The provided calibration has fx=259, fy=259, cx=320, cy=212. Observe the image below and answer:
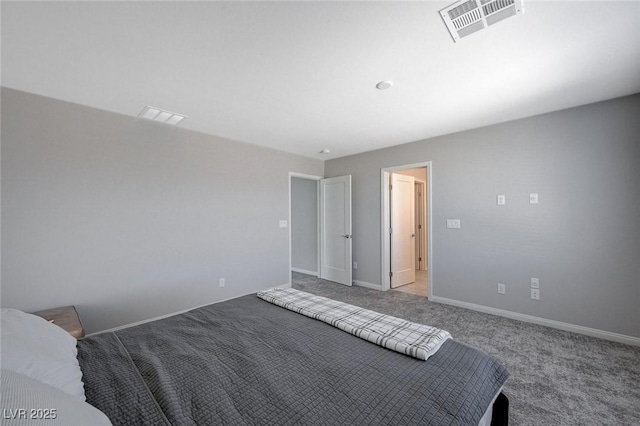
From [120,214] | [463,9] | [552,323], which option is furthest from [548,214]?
[120,214]

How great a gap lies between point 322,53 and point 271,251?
3181 millimetres

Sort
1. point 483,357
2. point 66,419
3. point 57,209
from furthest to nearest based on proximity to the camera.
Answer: point 57,209 < point 483,357 < point 66,419

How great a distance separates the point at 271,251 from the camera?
4352 millimetres

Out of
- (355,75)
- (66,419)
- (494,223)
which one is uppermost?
(355,75)

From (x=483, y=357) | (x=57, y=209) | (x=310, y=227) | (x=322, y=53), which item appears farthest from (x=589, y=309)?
(x=57, y=209)

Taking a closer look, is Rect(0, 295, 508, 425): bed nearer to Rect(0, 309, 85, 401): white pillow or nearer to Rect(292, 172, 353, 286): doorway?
Rect(0, 309, 85, 401): white pillow

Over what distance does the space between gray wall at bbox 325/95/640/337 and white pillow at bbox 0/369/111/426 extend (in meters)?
3.92

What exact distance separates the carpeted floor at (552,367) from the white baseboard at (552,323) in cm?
7

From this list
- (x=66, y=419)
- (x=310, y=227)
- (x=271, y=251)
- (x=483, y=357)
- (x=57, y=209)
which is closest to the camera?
(x=66, y=419)

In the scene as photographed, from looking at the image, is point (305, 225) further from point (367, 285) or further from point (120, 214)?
point (120, 214)

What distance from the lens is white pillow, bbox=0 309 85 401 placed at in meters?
0.91

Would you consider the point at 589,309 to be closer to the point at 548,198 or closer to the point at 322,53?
the point at 548,198

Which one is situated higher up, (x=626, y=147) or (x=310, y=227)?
(x=626, y=147)

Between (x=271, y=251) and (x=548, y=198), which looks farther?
(x=271, y=251)
